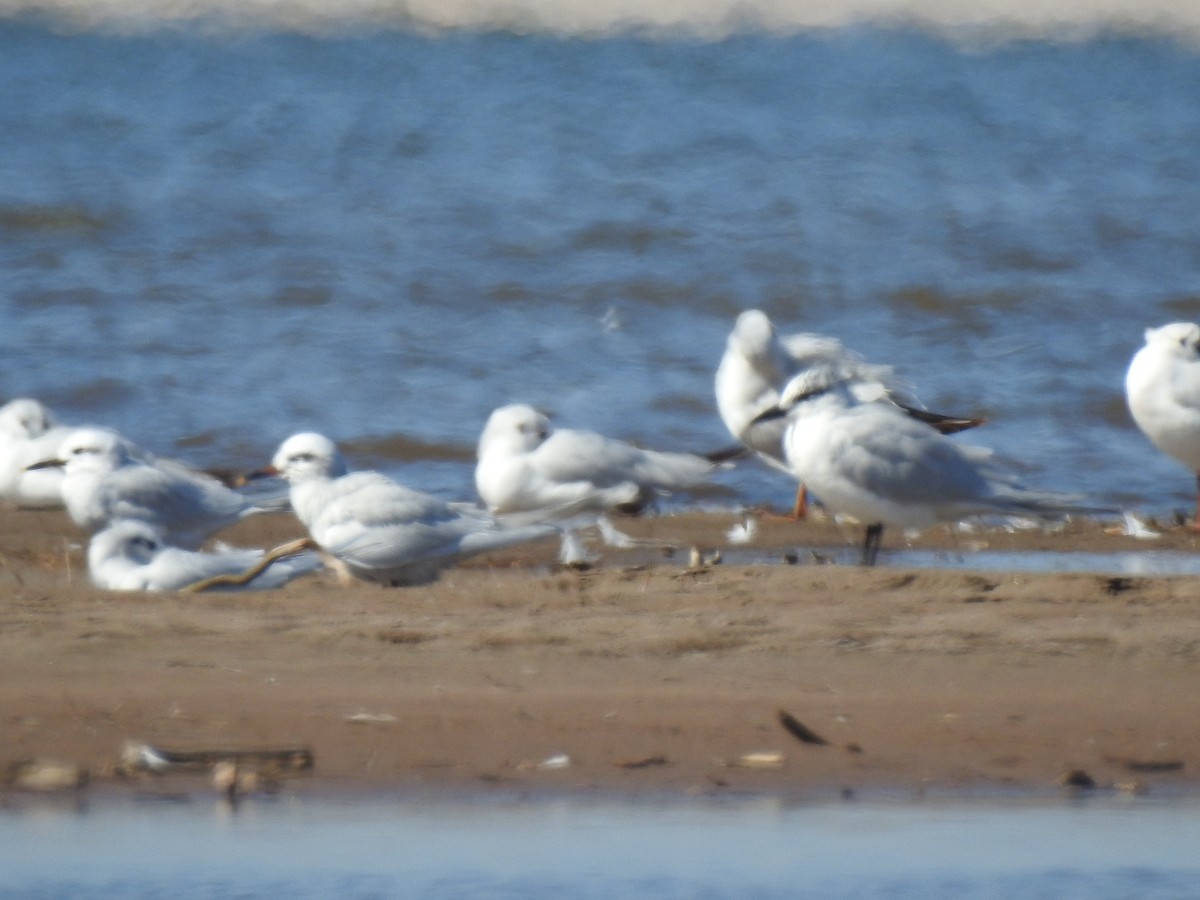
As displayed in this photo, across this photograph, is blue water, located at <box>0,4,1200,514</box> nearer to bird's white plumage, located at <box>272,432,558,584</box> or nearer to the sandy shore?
bird's white plumage, located at <box>272,432,558,584</box>

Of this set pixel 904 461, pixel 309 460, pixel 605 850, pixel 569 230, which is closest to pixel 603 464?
pixel 309 460

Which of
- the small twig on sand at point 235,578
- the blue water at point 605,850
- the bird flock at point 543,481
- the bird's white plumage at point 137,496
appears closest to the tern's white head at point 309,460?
the bird flock at point 543,481

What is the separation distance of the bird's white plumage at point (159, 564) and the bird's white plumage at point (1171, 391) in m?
4.03

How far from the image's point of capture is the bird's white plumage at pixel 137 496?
275 inches

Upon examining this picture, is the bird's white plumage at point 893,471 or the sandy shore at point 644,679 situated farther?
the bird's white plumage at point 893,471

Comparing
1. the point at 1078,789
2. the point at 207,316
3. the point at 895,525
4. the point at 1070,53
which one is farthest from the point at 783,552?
the point at 1070,53

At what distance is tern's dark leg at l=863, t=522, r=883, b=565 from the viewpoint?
6.95m

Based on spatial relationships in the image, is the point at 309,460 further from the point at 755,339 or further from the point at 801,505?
the point at 755,339

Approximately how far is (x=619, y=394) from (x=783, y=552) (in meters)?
3.50

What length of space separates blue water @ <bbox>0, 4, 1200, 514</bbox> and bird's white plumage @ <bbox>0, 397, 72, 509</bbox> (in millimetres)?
818

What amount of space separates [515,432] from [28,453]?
1947 mm

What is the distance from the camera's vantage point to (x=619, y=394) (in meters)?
10.6

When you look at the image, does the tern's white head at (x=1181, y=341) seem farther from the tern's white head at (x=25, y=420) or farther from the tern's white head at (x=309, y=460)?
the tern's white head at (x=25, y=420)

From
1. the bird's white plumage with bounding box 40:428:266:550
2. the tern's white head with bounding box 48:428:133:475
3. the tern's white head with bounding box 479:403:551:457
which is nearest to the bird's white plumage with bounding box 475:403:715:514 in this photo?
the tern's white head with bounding box 479:403:551:457
